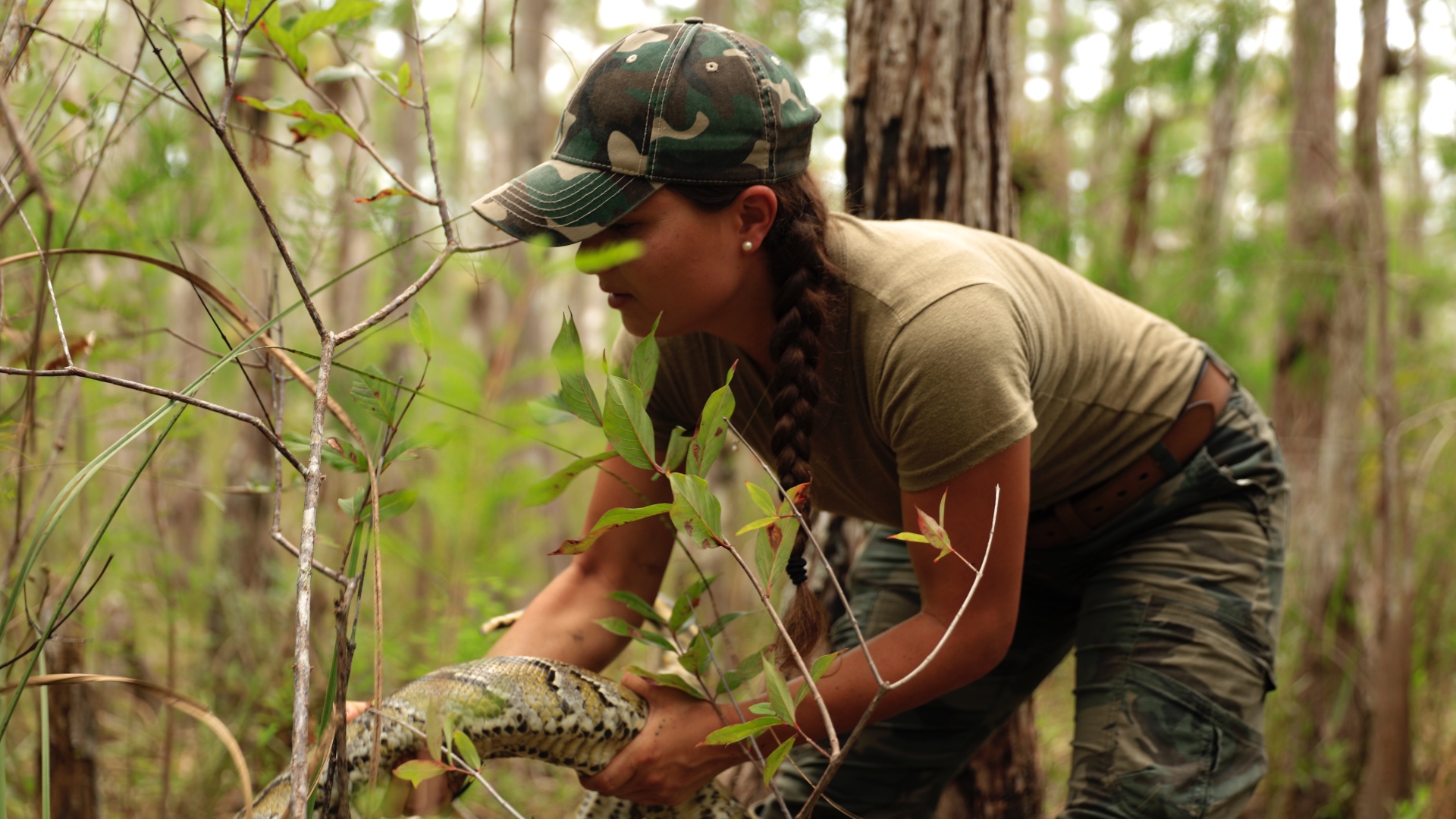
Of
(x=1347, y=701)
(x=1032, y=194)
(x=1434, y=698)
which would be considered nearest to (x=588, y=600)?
(x=1032, y=194)

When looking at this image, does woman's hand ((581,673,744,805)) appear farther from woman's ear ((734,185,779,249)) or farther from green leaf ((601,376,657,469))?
woman's ear ((734,185,779,249))

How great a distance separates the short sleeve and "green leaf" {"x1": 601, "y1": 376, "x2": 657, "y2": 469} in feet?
1.73

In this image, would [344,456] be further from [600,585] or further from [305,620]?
[600,585]

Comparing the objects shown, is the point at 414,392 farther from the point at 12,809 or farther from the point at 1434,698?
the point at 1434,698

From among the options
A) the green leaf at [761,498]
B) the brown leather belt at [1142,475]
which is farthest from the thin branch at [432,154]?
the brown leather belt at [1142,475]

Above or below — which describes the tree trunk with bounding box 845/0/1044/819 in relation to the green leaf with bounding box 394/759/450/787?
above

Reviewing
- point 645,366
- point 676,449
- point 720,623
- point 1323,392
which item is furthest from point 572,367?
point 1323,392

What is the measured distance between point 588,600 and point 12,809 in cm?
198

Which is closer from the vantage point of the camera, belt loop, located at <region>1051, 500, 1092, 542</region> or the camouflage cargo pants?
the camouflage cargo pants

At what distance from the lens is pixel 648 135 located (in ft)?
5.23

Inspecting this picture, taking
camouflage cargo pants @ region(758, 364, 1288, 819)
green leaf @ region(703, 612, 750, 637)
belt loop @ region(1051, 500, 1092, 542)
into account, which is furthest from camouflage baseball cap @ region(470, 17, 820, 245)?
camouflage cargo pants @ region(758, 364, 1288, 819)

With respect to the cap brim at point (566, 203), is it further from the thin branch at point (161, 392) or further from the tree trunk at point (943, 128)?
the tree trunk at point (943, 128)

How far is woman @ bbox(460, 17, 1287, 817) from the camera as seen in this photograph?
1.63m

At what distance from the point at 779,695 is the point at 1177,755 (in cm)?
111
